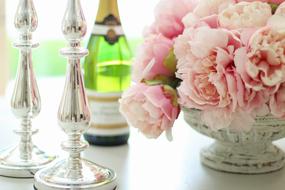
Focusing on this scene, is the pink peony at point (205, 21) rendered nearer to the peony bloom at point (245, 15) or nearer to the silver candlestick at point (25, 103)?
the peony bloom at point (245, 15)

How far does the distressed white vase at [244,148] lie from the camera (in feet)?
3.35

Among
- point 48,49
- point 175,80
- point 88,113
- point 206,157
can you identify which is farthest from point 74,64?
point 48,49

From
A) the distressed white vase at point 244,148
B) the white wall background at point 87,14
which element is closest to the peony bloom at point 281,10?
the distressed white vase at point 244,148

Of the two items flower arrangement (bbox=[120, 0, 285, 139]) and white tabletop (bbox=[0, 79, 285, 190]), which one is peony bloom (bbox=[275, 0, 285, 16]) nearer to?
flower arrangement (bbox=[120, 0, 285, 139])

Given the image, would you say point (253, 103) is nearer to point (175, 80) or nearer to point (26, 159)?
point (175, 80)

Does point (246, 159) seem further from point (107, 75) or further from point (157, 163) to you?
point (107, 75)

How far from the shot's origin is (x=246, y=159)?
1065mm

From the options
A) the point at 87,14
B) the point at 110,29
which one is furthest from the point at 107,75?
the point at 87,14

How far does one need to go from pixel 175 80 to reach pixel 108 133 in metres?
0.20

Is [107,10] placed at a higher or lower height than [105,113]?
higher

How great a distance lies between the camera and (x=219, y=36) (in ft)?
3.04

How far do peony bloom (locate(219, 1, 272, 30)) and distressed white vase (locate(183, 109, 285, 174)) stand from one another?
0.14 metres

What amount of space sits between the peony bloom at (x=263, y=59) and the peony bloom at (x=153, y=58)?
131mm

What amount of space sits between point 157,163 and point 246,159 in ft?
0.43
